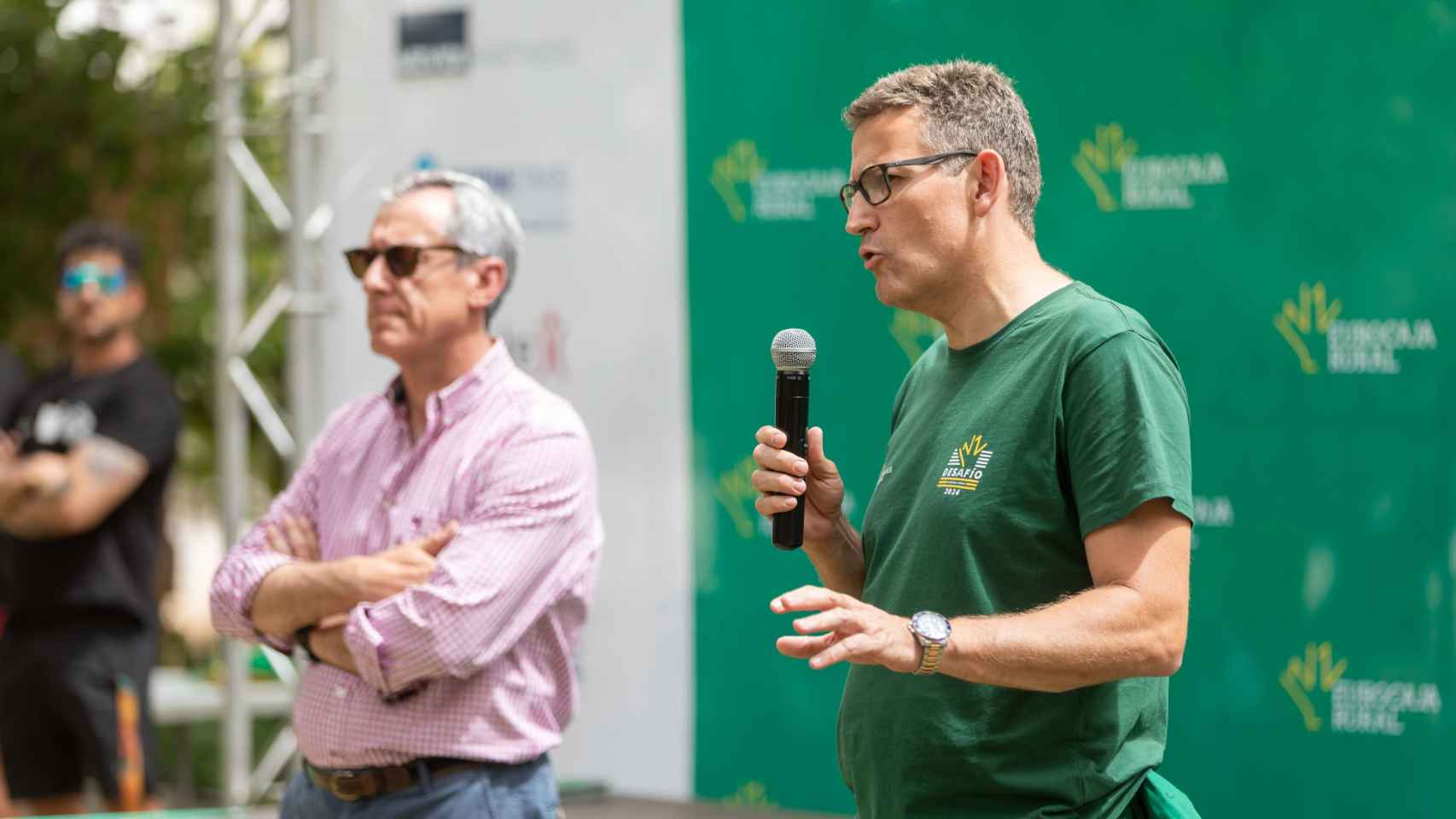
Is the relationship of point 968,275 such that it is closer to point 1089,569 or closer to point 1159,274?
point 1089,569

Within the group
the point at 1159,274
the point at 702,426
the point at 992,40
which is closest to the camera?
the point at 1159,274

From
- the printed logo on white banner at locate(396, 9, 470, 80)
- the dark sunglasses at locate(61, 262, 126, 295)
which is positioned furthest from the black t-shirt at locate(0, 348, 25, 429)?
the printed logo on white banner at locate(396, 9, 470, 80)

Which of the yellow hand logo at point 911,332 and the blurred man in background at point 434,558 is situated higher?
the yellow hand logo at point 911,332

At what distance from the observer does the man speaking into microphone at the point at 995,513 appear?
214 centimetres

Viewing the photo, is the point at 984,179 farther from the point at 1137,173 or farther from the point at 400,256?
the point at 1137,173

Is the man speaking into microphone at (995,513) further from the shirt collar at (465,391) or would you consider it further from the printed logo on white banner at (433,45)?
the printed logo on white banner at (433,45)

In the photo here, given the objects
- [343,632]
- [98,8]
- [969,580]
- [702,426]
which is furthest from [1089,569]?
[98,8]

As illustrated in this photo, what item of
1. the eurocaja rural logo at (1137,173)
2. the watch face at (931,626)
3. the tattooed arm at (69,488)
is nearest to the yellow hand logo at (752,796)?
the eurocaja rural logo at (1137,173)

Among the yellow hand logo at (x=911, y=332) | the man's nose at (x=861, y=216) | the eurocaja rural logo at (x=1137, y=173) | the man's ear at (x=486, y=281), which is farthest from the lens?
the yellow hand logo at (x=911, y=332)

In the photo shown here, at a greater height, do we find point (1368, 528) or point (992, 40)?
point (992, 40)

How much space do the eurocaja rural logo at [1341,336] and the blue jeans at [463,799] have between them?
6.68 ft

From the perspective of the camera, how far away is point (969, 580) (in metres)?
2.34

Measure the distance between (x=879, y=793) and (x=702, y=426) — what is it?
2.65 m

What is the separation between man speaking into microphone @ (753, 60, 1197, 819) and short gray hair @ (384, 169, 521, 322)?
1.07 m
